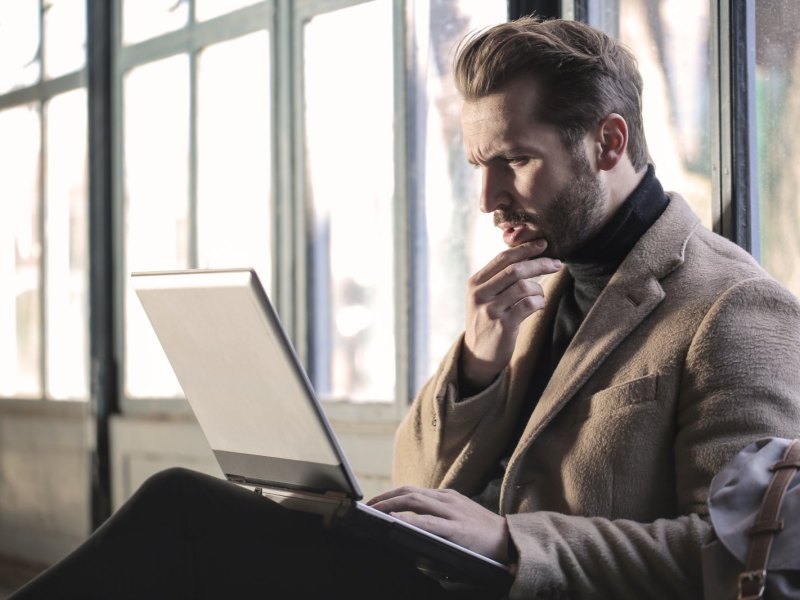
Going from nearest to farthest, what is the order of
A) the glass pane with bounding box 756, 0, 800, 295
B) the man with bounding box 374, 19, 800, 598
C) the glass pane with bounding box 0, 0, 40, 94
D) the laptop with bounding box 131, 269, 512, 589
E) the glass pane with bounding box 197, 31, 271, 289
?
the laptop with bounding box 131, 269, 512, 589
the man with bounding box 374, 19, 800, 598
the glass pane with bounding box 756, 0, 800, 295
the glass pane with bounding box 197, 31, 271, 289
the glass pane with bounding box 0, 0, 40, 94

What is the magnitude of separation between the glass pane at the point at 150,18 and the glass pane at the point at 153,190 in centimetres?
13

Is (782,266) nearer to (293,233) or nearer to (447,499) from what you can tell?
(447,499)

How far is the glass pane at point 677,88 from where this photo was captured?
243 centimetres

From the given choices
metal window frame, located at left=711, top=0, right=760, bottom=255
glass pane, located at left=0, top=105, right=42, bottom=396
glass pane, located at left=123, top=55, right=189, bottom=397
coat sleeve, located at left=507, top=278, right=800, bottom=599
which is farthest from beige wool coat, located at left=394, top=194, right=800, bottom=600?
glass pane, located at left=0, top=105, right=42, bottom=396

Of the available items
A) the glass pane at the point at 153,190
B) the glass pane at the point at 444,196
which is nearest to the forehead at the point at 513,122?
the glass pane at the point at 444,196

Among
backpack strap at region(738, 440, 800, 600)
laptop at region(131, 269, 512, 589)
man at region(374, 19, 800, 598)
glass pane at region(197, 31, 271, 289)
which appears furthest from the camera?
glass pane at region(197, 31, 271, 289)

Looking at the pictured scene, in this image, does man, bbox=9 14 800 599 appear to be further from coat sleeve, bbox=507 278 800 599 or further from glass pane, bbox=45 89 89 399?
glass pane, bbox=45 89 89 399

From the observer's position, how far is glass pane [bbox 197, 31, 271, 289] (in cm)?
391

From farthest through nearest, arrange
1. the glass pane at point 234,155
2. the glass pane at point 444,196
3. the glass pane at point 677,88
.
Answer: the glass pane at point 234,155 < the glass pane at point 444,196 < the glass pane at point 677,88

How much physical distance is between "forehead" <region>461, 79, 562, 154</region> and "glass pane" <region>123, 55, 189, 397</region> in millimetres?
2521

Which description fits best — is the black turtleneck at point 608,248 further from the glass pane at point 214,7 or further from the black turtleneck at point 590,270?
the glass pane at point 214,7

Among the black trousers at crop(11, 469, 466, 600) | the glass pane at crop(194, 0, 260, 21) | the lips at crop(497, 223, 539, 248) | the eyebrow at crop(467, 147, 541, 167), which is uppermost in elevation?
the glass pane at crop(194, 0, 260, 21)

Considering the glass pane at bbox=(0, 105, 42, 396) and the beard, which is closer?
the beard

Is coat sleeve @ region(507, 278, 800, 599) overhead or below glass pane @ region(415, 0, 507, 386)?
below
